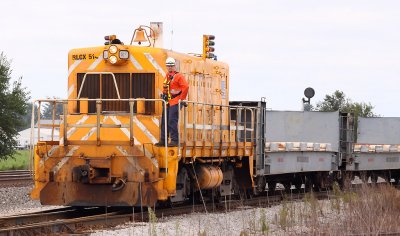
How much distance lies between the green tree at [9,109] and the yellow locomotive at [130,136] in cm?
2261

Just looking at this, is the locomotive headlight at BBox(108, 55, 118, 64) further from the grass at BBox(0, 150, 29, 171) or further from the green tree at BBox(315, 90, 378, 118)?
the green tree at BBox(315, 90, 378, 118)

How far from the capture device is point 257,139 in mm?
20094

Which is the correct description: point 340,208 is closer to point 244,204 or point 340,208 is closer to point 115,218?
point 244,204

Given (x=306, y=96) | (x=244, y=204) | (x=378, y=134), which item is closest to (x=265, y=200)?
(x=244, y=204)

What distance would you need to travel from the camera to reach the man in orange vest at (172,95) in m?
14.7

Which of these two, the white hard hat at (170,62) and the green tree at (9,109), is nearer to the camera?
the white hard hat at (170,62)

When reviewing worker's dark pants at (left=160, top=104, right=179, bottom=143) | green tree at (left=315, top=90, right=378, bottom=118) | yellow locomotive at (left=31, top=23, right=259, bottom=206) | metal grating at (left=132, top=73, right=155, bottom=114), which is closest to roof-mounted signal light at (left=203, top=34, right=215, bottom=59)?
yellow locomotive at (left=31, top=23, right=259, bottom=206)

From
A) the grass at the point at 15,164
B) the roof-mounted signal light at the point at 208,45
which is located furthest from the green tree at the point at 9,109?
the roof-mounted signal light at the point at 208,45

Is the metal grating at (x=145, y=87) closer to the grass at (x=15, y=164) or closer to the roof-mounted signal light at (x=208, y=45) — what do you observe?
the roof-mounted signal light at (x=208, y=45)

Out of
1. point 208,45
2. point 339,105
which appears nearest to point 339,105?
point 339,105

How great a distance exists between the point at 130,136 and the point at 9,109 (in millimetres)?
25889

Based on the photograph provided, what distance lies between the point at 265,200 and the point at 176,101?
6045 millimetres

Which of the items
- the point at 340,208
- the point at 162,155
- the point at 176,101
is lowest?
the point at 340,208

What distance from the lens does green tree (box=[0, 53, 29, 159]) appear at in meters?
38.8
